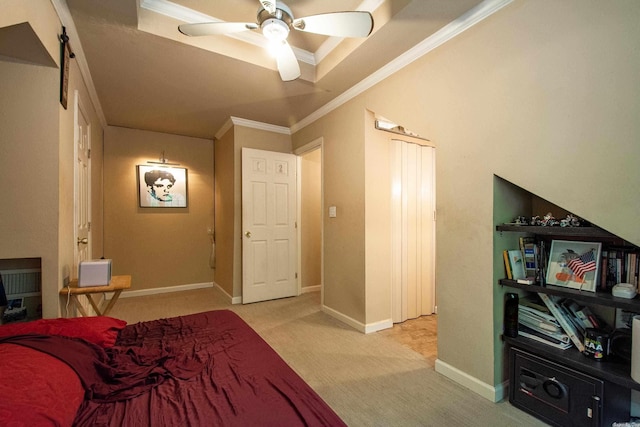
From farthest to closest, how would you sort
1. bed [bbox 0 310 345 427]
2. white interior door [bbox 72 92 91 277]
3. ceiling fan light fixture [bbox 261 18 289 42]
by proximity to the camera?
white interior door [bbox 72 92 91 277]
ceiling fan light fixture [bbox 261 18 289 42]
bed [bbox 0 310 345 427]

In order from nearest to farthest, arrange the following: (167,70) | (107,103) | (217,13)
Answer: (217,13), (167,70), (107,103)

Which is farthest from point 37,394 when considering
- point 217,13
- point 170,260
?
point 170,260

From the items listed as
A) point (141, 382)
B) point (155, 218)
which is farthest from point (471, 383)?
point (155, 218)

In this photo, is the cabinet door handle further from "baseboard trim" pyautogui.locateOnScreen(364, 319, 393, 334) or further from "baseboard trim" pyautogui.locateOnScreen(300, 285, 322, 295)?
"baseboard trim" pyautogui.locateOnScreen(300, 285, 322, 295)

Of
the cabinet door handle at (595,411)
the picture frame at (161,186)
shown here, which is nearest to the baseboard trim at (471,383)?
the cabinet door handle at (595,411)

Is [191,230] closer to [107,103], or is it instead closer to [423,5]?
[107,103]

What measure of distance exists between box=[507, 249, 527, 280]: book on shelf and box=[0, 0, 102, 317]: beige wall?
9.48 feet

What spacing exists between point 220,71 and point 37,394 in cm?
257

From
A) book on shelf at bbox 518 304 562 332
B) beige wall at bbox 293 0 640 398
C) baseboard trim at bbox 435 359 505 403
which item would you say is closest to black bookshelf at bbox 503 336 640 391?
book on shelf at bbox 518 304 562 332

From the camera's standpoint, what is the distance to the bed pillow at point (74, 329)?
1.25 metres

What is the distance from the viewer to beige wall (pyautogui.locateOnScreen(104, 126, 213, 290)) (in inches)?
167

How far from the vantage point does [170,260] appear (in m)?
4.59

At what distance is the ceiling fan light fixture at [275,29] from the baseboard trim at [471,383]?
253cm

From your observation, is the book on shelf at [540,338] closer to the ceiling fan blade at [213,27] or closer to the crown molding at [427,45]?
→ the crown molding at [427,45]
